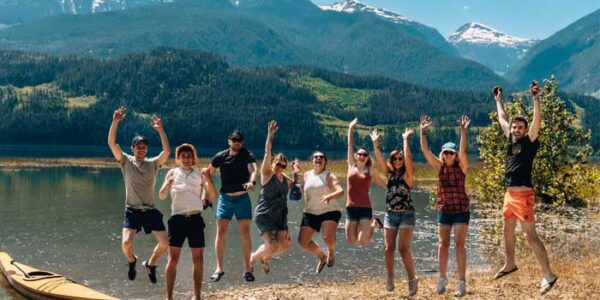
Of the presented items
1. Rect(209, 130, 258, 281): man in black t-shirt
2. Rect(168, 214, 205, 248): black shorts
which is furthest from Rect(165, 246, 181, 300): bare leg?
Rect(209, 130, 258, 281): man in black t-shirt

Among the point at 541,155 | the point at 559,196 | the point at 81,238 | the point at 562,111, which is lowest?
the point at 81,238

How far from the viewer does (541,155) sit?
3688 centimetres

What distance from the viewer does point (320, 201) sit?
14148mm

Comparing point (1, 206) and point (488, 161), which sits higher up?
point (488, 161)

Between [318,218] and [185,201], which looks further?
[318,218]

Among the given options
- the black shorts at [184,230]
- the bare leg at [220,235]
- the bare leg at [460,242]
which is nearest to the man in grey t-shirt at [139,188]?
the black shorts at [184,230]

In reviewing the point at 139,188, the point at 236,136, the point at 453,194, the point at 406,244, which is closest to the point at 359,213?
the point at 406,244

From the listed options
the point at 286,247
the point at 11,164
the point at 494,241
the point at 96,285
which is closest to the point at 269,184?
the point at 286,247

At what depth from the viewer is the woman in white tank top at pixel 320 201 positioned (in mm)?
14102

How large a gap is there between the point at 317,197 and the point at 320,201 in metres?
0.12

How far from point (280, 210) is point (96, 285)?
1191 cm

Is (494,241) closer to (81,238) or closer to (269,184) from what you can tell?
(269,184)

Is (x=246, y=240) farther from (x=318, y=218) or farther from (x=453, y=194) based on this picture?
(x=453, y=194)

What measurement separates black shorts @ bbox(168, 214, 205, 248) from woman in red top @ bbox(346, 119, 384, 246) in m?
3.61
